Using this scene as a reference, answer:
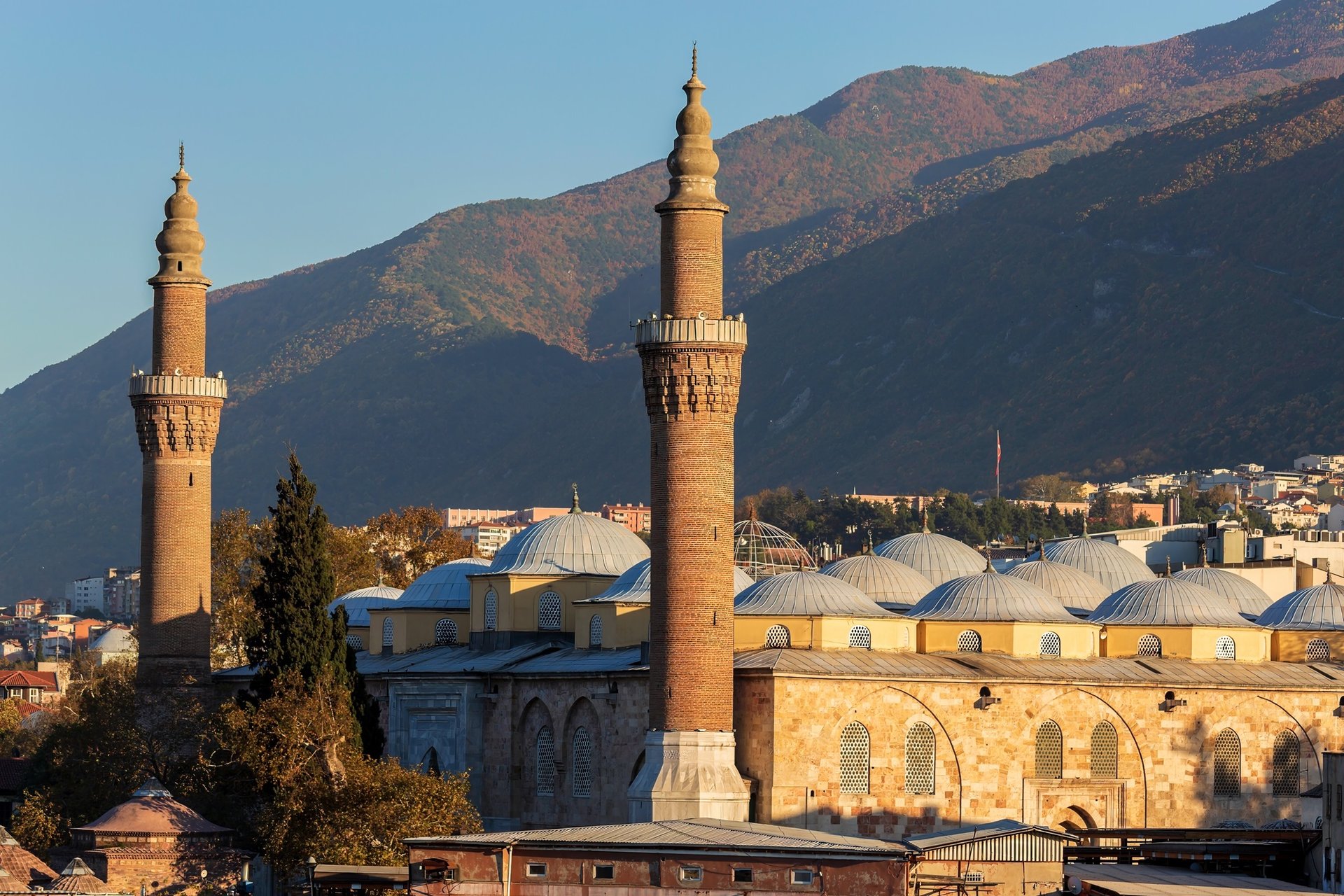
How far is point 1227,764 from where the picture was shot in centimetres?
5459

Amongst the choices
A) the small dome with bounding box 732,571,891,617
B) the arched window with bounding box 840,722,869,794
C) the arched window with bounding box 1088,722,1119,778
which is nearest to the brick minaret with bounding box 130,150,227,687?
the small dome with bounding box 732,571,891,617

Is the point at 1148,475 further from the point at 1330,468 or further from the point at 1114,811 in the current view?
the point at 1114,811

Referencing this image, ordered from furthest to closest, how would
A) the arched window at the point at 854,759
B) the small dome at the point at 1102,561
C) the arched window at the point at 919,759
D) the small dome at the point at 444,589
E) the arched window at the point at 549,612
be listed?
the small dome at the point at 1102,561 < the small dome at the point at 444,589 < the arched window at the point at 549,612 < the arched window at the point at 919,759 < the arched window at the point at 854,759

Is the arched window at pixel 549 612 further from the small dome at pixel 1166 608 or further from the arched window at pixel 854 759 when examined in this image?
the small dome at pixel 1166 608

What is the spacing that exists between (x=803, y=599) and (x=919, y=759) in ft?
14.8

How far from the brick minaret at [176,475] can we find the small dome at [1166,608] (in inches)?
872

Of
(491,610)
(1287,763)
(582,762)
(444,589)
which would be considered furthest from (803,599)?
(444,589)

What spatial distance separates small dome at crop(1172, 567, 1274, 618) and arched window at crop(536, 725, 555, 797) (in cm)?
1817

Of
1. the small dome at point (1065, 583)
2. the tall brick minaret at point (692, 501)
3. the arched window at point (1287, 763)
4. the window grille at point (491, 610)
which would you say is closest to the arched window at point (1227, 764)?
the arched window at point (1287, 763)

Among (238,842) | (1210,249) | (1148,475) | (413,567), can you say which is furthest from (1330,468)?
(238,842)

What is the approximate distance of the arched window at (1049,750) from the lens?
171 feet

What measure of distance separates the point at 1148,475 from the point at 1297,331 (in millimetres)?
16330

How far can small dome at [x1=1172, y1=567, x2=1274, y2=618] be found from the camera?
62.9 meters

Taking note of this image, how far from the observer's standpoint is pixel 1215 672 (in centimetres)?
5581
